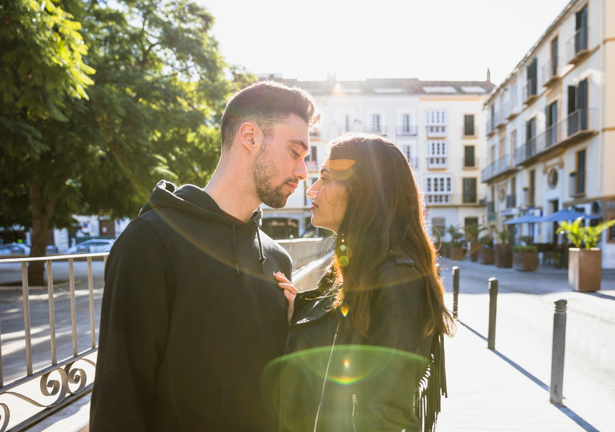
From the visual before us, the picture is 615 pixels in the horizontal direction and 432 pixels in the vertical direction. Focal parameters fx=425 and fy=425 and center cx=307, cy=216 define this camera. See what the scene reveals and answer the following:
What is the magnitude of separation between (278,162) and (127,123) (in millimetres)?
10603

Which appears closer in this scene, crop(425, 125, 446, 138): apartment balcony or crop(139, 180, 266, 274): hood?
crop(139, 180, 266, 274): hood

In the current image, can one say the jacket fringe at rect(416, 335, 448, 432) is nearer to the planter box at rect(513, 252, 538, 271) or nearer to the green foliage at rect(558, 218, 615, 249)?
the green foliage at rect(558, 218, 615, 249)

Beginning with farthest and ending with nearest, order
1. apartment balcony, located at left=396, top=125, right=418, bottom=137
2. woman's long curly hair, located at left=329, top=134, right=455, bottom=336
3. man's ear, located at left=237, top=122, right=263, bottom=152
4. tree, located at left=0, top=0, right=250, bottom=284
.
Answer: apartment balcony, located at left=396, top=125, right=418, bottom=137 → tree, located at left=0, top=0, right=250, bottom=284 → man's ear, located at left=237, top=122, right=263, bottom=152 → woman's long curly hair, located at left=329, top=134, right=455, bottom=336

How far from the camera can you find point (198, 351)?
5.24 ft

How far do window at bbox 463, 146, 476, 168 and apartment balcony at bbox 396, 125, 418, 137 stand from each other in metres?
5.59

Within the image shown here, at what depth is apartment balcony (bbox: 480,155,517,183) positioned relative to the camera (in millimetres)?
32031

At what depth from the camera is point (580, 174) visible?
2161 centimetres

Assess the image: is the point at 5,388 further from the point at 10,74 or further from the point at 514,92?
the point at 514,92

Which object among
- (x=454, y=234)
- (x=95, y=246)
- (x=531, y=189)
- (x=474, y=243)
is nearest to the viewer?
(x=474, y=243)

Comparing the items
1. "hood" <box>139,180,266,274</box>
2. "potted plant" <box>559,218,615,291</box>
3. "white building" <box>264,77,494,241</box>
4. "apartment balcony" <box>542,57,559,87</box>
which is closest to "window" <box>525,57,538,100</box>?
"apartment balcony" <box>542,57,559,87</box>

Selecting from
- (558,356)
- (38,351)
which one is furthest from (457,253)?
(38,351)

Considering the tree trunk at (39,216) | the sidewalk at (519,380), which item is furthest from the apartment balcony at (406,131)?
the sidewalk at (519,380)

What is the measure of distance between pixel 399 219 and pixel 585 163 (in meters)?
23.8

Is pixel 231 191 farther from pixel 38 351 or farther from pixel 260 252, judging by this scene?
pixel 38 351
